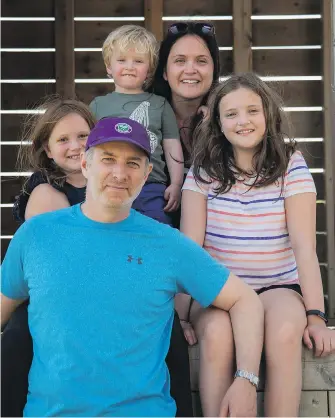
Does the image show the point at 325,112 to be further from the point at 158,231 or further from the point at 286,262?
the point at 158,231

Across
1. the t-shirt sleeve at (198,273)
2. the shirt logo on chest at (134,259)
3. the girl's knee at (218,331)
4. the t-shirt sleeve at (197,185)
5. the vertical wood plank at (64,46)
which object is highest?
the vertical wood plank at (64,46)

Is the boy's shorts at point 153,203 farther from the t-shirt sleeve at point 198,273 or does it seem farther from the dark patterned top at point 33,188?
the t-shirt sleeve at point 198,273

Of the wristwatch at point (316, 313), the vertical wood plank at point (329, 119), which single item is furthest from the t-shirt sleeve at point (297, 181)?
the vertical wood plank at point (329, 119)

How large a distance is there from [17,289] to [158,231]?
0.39 m

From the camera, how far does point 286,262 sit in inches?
93.5

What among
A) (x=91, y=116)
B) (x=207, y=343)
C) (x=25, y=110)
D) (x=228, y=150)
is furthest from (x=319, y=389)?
(x=25, y=110)

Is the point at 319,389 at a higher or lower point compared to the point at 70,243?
lower

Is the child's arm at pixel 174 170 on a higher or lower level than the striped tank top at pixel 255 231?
higher

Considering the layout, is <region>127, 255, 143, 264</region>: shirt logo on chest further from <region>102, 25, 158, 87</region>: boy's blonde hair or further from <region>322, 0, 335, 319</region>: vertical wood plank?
<region>322, 0, 335, 319</region>: vertical wood plank


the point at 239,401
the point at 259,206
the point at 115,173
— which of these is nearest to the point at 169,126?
the point at 259,206

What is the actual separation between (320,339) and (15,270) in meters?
0.84

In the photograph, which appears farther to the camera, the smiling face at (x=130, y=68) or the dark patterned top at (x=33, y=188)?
the smiling face at (x=130, y=68)

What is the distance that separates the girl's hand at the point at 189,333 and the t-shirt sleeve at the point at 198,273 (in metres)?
0.19

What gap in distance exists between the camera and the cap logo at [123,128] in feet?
6.49
